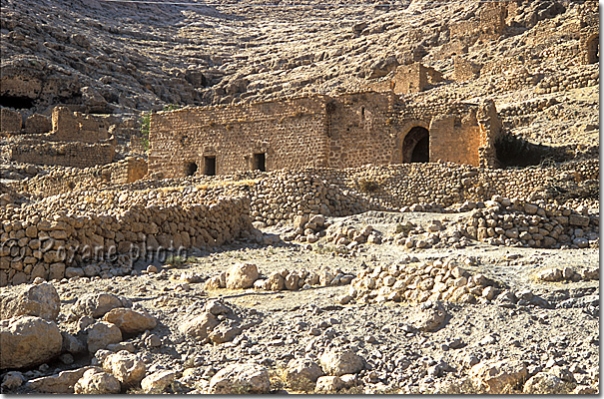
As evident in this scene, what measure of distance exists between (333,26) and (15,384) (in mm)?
68806

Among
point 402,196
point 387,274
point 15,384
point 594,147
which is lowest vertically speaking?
point 15,384

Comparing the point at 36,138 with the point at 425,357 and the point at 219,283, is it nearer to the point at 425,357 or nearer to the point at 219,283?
the point at 219,283

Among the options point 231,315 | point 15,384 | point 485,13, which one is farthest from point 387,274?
point 485,13

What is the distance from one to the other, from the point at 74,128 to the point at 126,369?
30074 millimetres

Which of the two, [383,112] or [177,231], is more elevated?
[383,112]

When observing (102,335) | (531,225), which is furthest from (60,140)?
(102,335)

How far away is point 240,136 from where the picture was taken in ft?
66.6

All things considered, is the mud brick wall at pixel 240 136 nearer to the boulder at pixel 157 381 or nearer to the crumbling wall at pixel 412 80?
the crumbling wall at pixel 412 80

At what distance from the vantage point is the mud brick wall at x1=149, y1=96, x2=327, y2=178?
64.4 ft

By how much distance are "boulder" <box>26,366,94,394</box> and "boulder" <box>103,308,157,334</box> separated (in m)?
1.05

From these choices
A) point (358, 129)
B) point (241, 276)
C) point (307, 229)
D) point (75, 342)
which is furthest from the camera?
point (358, 129)

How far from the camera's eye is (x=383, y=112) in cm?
1942

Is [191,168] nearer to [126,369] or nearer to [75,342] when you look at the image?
[75,342]

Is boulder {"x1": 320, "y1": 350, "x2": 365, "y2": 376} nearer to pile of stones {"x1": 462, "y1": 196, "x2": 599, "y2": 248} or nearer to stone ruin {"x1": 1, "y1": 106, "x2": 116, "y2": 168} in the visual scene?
pile of stones {"x1": 462, "y1": 196, "x2": 599, "y2": 248}
